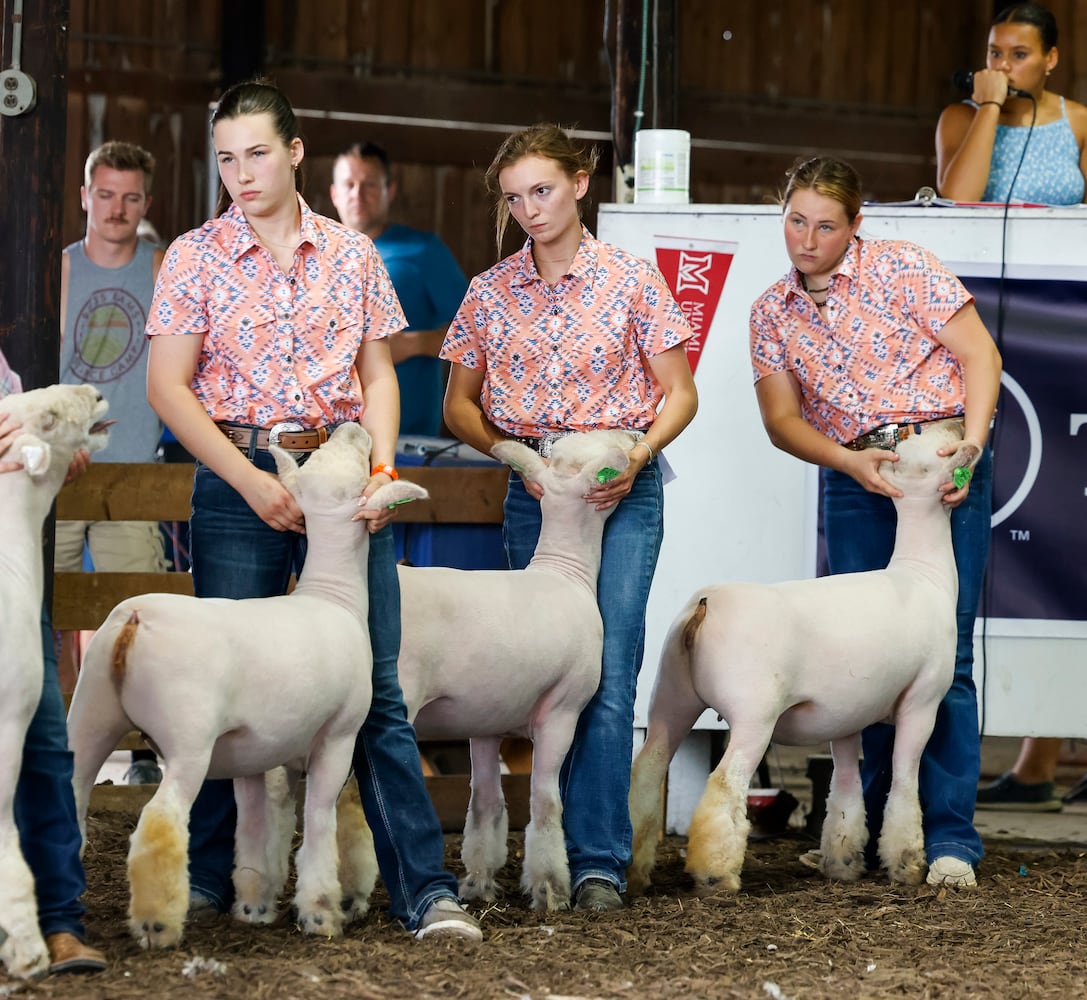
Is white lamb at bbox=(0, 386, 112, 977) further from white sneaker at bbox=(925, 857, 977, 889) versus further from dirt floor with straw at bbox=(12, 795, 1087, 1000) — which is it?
white sneaker at bbox=(925, 857, 977, 889)

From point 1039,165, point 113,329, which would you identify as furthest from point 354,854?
point 1039,165

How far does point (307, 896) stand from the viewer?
3512 mm

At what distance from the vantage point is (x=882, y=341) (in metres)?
4.50

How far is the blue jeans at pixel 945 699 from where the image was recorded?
14.9 ft

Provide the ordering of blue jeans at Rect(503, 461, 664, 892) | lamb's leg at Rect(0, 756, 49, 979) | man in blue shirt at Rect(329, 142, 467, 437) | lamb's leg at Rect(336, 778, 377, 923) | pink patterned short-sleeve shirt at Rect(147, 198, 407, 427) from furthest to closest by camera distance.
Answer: man in blue shirt at Rect(329, 142, 467, 437) < blue jeans at Rect(503, 461, 664, 892) < lamb's leg at Rect(336, 778, 377, 923) < pink patterned short-sleeve shirt at Rect(147, 198, 407, 427) < lamb's leg at Rect(0, 756, 49, 979)

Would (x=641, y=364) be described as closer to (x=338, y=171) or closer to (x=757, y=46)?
(x=338, y=171)

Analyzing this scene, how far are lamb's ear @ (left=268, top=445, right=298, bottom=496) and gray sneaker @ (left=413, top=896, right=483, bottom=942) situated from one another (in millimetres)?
986

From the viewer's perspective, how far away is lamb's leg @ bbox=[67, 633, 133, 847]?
10.6 feet

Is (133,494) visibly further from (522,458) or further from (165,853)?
(165,853)

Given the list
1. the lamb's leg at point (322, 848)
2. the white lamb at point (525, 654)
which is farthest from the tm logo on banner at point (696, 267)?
the lamb's leg at point (322, 848)

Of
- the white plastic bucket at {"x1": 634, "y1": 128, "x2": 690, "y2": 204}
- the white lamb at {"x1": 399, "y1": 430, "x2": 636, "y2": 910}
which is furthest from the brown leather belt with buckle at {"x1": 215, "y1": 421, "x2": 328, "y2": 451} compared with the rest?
the white plastic bucket at {"x1": 634, "y1": 128, "x2": 690, "y2": 204}

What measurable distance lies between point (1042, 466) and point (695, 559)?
1.23m

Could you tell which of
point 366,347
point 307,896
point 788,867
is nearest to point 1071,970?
point 788,867

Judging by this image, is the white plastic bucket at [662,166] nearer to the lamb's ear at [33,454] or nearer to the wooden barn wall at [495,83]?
the lamb's ear at [33,454]
